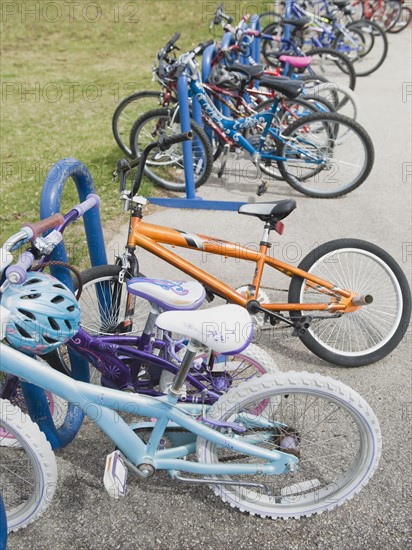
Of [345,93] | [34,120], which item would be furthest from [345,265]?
[34,120]

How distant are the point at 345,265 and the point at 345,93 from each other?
348 centimetres

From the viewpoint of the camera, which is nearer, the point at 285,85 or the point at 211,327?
the point at 211,327

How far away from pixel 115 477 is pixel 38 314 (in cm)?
88

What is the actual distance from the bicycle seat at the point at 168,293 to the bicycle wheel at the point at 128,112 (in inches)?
143

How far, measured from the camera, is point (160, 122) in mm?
5488

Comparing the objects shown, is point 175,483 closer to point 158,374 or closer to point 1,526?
point 158,374

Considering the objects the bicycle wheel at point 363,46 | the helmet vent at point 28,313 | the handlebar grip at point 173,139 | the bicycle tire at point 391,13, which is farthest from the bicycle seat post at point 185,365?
the bicycle tire at point 391,13

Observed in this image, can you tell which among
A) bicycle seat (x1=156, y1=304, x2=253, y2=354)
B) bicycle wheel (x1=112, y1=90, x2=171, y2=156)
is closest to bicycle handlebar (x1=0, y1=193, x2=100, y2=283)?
bicycle seat (x1=156, y1=304, x2=253, y2=354)

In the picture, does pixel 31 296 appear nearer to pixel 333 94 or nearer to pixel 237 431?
pixel 237 431

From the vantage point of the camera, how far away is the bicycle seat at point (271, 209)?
2.96m

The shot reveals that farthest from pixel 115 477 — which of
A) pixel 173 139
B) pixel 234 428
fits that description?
pixel 173 139

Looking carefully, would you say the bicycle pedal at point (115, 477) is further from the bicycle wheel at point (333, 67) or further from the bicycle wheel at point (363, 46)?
the bicycle wheel at point (363, 46)

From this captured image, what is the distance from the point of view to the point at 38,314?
6.27 feet

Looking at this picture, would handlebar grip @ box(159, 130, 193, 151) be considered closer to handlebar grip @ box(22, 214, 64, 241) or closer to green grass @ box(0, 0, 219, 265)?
handlebar grip @ box(22, 214, 64, 241)
